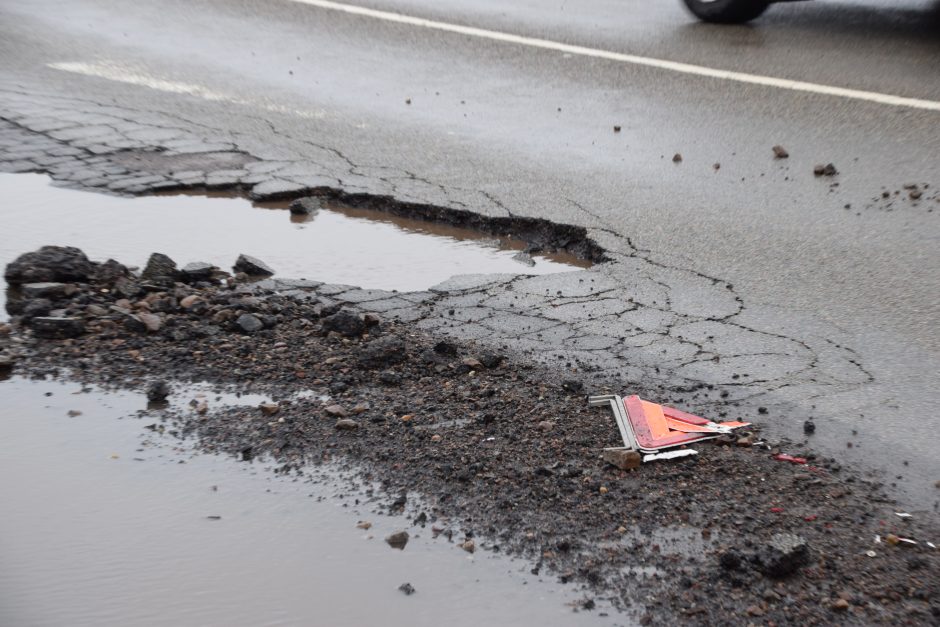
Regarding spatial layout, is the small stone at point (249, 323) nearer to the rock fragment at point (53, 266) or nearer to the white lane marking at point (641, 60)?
the rock fragment at point (53, 266)

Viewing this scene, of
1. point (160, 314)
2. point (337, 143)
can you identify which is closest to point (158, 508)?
point (160, 314)

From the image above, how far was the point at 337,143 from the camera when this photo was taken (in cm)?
661

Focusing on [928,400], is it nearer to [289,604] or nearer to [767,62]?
[289,604]

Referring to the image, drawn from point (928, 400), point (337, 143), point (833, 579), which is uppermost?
point (337, 143)

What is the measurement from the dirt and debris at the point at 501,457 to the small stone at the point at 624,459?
0.07 feet

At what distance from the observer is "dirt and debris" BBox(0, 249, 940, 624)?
280 centimetres

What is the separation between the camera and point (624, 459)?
10.8 feet

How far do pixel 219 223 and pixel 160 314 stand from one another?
127 centimetres

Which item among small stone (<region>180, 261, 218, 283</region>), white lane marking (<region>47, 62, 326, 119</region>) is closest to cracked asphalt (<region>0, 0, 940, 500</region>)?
white lane marking (<region>47, 62, 326, 119</region>)

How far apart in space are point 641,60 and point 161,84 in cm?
359

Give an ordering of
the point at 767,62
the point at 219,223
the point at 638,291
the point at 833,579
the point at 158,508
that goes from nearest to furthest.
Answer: the point at 833,579 < the point at 158,508 < the point at 638,291 < the point at 219,223 < the point at 767,62

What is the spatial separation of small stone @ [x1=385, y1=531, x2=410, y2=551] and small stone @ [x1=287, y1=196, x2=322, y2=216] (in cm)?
293

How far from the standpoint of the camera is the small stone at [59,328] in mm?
4258

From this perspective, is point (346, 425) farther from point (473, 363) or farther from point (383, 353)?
point (473, 363)
